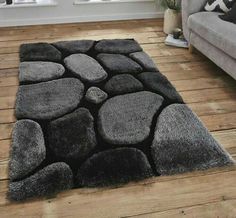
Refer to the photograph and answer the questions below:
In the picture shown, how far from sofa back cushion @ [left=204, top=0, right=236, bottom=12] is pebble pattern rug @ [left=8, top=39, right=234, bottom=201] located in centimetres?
70

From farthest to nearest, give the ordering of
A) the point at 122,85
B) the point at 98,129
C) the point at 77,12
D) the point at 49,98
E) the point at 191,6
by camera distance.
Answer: the point at 77,12 < the point at 191,6 < the point at 122,85 < the point at 49,98 < the point at 98,129

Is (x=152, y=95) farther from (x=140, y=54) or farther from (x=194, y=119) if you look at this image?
(x=140, y=54)

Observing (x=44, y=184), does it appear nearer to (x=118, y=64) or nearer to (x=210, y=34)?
(x=118, y=64)

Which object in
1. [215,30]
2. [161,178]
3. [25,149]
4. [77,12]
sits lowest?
[161,178]

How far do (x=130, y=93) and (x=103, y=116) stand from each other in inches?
13.6

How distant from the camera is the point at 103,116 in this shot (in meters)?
2.02

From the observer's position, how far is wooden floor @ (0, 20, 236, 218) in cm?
148

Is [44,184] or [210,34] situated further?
[210,34]

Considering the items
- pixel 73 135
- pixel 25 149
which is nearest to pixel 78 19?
pixel 73 135

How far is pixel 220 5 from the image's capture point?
2676mm

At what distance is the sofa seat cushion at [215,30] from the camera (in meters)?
2.28

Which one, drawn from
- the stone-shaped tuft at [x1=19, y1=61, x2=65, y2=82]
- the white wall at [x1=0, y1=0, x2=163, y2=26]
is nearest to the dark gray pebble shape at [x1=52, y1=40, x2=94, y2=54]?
the stone-shaped tuft at [x1=19, y1=61, x2=65, y2=82]

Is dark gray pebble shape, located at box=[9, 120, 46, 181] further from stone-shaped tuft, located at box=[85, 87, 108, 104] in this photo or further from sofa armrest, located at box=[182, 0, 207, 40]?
sofa armrest, located at box=[182, 0, 207, 40]

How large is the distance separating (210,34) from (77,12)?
168cm
